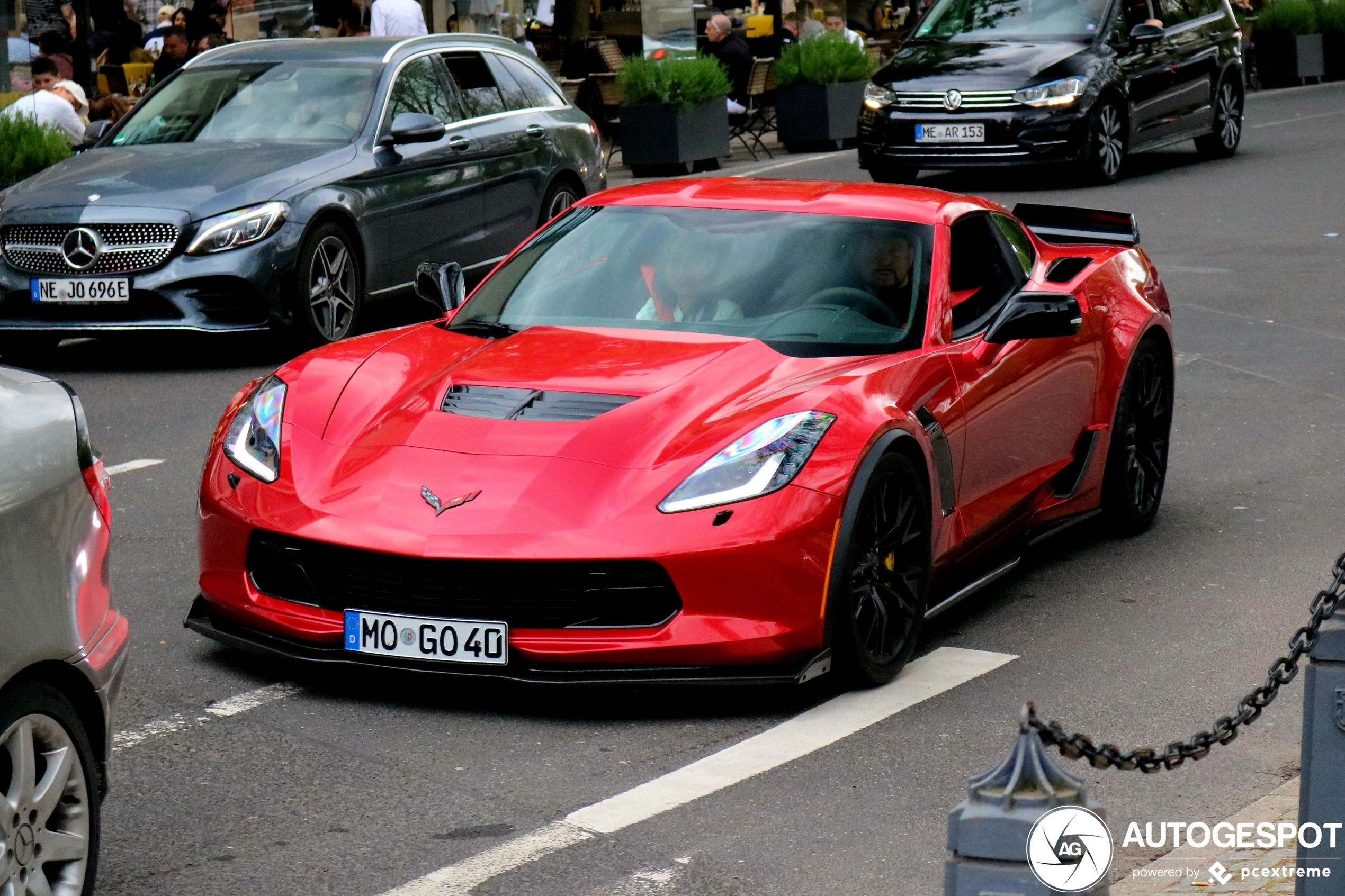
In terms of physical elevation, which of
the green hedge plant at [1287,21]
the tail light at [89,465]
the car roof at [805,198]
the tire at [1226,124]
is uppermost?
the tail light at [89,465]

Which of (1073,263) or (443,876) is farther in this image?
(1073,263)

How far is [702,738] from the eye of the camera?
5.14m

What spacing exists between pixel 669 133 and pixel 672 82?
1.69 feet

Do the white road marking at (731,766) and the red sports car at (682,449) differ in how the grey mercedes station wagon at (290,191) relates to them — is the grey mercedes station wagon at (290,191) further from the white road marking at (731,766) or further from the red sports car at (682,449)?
the white road marking at (731,766)

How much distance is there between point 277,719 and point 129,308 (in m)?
5.51

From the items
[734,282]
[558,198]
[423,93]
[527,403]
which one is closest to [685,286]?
[734,282]

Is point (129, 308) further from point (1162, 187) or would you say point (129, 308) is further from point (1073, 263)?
point (1162, 187)

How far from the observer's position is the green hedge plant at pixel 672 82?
20.3 metres

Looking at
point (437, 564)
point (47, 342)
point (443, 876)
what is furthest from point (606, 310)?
point (47, 342)

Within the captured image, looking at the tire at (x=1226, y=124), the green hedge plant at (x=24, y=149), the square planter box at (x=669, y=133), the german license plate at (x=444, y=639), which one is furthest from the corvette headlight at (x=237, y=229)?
the tire at (x=1226, y=124)

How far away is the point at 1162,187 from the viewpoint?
18.2 metres

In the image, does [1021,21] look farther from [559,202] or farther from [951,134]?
[559,202]

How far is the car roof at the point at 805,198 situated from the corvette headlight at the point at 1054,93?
430 inches

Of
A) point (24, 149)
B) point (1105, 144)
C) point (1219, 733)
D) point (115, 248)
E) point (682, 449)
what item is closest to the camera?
point (1219, 733)
